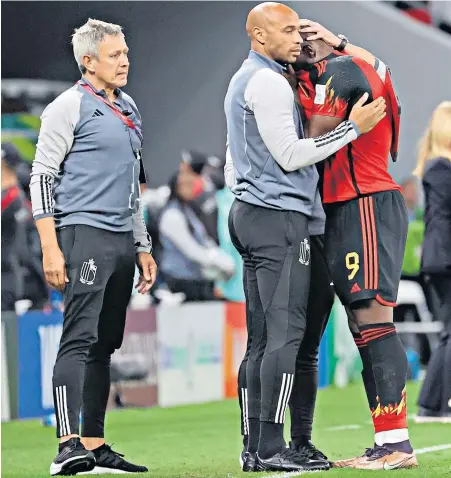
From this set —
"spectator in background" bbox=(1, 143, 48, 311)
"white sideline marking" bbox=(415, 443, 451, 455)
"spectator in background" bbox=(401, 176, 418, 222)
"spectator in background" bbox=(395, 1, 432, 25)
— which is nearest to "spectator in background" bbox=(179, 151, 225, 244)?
"spectator in background" bbox=(1, 143, 48, 311)

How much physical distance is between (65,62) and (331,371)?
8682 millimetres

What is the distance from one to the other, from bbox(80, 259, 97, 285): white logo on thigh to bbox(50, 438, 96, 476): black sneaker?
734 millimetres

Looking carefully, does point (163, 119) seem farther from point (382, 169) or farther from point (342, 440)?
point (382, 169)

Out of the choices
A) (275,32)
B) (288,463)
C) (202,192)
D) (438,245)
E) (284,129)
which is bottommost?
(288,463)

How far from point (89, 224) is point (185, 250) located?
5.80 metres

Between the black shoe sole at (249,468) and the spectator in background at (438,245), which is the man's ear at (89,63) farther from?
the spectator in background at (438,245)

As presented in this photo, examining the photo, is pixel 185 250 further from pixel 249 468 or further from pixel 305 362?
pixel 249 468

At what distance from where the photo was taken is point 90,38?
5.83 metres

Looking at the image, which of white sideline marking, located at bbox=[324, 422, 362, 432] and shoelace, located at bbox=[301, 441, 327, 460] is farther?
white sideline marking, located at bbox=[324, 422, 362, 432]

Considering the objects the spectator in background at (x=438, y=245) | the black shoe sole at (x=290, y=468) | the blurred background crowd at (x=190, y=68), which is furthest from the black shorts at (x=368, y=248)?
the blurred background crowd at (x=190, y=68)

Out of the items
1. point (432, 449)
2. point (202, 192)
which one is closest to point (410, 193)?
point (202, 192)

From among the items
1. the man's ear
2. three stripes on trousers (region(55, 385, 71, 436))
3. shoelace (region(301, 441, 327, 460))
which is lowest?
shoelace (region(301, 441, 327, 460))

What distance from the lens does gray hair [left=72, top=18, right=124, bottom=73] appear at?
5.83m

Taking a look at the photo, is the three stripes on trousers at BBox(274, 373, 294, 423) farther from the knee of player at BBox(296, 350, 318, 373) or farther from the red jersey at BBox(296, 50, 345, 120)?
the red jersey at BBox(296, 50, 345, 120)
